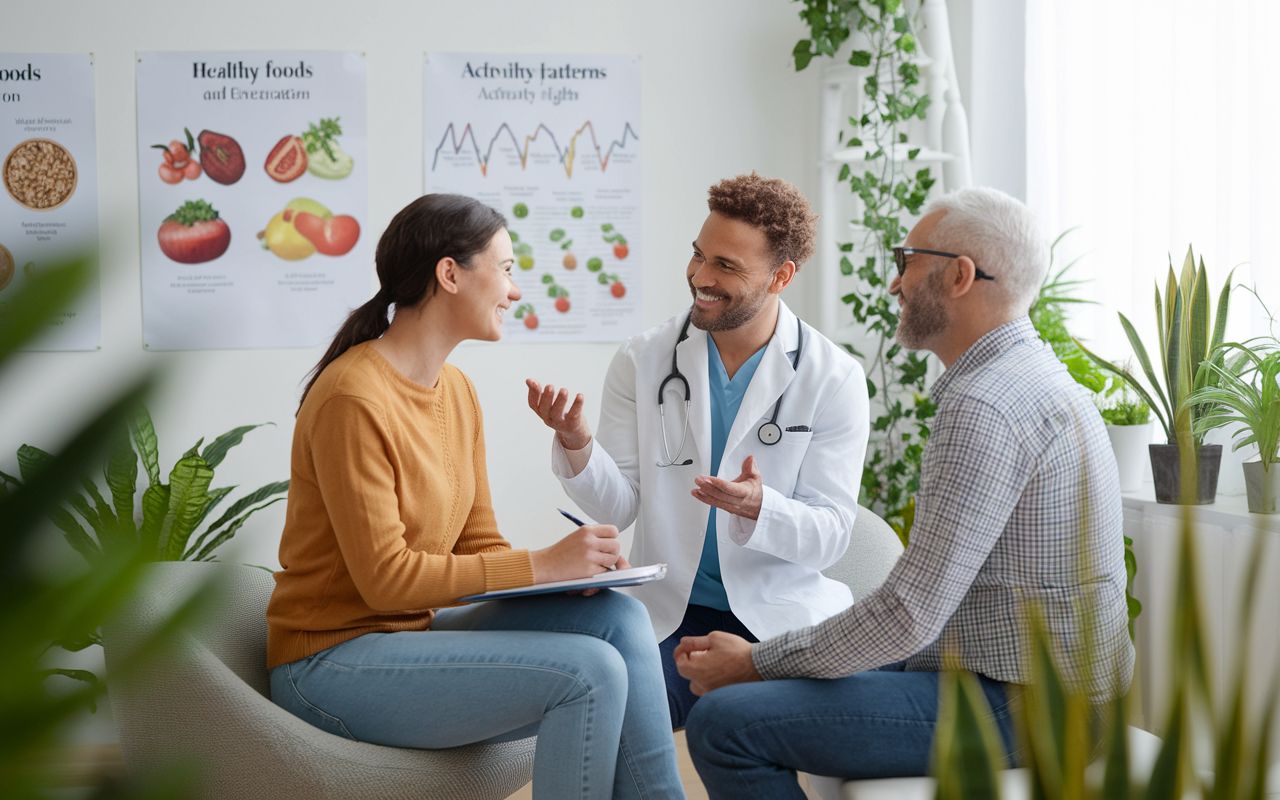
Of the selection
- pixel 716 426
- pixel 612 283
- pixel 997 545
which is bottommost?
pixel 997 545

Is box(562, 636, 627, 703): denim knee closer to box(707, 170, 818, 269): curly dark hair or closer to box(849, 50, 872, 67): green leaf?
box(707, 170, 818, 269): curly dark hair

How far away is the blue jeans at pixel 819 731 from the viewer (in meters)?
1.42

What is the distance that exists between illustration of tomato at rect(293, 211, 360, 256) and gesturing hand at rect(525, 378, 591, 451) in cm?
178

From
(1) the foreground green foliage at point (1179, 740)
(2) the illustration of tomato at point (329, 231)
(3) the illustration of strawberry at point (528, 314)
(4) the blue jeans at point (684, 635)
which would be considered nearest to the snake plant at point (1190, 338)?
(4) the blue jeans at point (684, 635)

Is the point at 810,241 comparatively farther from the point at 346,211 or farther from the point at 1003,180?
the point at 346,211

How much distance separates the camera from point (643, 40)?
11.7 ft

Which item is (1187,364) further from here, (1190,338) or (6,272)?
(6,272)

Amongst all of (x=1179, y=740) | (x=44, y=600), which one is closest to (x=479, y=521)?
(x=1179, y=740)

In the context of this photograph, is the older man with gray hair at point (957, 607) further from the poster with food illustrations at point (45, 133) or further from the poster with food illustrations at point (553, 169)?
the poster with food illustrations at point (45, 133)

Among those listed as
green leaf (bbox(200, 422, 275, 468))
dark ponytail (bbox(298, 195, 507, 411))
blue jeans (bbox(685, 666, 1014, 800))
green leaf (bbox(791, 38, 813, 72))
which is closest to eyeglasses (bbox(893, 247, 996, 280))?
blue jeans (bbox(685, 666, 1014, 800))

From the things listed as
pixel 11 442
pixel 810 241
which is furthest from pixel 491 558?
pixel 11 442

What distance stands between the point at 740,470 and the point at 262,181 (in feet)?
7.33

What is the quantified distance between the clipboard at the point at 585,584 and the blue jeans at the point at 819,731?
24cm

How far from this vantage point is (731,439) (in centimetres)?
212
